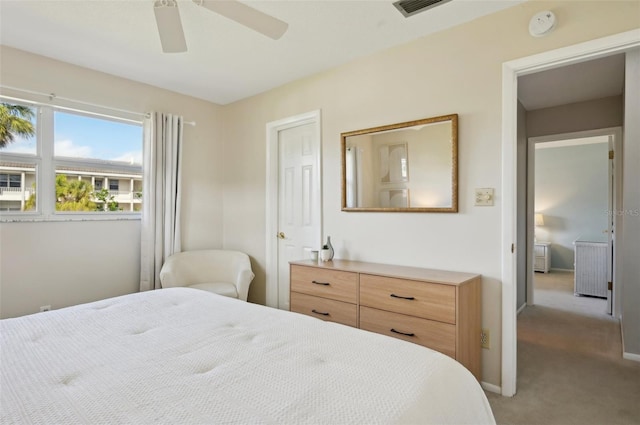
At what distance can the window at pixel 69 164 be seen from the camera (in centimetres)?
289

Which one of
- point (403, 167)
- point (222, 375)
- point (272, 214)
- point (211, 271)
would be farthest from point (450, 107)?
point (211, 271)

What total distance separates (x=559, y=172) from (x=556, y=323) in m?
3.98

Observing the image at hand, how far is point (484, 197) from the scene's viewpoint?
2373 millimetres

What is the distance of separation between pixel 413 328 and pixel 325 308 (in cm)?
74

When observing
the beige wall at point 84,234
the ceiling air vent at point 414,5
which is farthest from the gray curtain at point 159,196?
the ceiling air vent at point 414,5

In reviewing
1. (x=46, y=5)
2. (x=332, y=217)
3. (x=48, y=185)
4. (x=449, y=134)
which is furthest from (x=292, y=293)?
(x=46, y=5)

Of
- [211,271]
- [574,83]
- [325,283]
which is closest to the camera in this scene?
[325,283]

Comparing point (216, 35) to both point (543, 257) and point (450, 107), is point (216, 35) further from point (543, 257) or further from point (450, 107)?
point (543, 257)

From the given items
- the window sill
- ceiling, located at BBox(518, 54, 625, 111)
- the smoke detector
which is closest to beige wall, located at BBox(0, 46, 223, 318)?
the window sill

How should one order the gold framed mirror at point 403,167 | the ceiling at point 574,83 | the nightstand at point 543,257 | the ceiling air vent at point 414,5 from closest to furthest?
1. the ceiling air vent at point 414,5
2. the gold framed mirror at point 403,167
3. the ceiling at point 574,83
4. the nightstand at point 543,257

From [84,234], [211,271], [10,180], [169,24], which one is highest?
[169,24]

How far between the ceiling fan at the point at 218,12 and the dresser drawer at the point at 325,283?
169 centimetres

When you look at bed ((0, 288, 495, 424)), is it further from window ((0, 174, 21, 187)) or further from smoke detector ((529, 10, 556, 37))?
smoke detector ((529, 10, 556, 37))

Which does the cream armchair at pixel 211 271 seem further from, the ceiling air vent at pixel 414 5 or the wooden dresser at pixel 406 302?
the ceiling air vent at pixel 414 5
